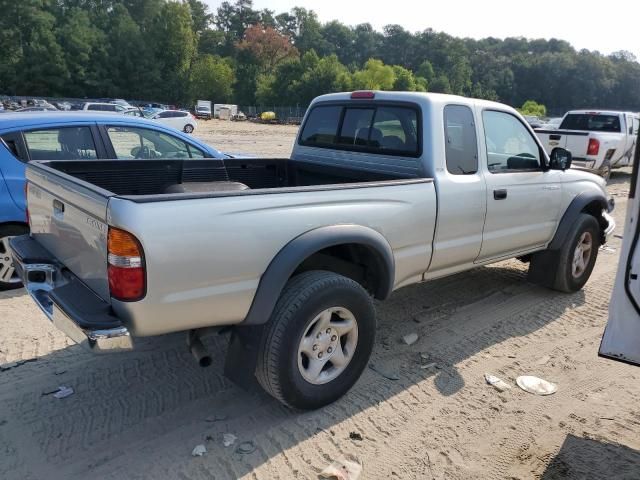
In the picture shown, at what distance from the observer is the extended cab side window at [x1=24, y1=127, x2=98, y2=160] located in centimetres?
517

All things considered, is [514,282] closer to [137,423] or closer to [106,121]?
[137,423]

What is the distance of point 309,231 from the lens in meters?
3.10

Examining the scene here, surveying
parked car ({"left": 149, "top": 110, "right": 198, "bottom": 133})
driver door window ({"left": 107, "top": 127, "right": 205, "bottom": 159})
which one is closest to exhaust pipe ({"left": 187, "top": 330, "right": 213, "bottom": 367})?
driver door window ({"left": 107, "top": 127, "right": 205, "bottom": 159})

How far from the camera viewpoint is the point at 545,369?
4.04 metres

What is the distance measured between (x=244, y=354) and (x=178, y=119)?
3438cm

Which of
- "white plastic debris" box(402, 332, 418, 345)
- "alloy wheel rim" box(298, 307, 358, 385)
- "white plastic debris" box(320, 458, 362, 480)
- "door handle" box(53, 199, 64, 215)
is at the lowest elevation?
"white plastic debris" box(320, 458, 362, 480)

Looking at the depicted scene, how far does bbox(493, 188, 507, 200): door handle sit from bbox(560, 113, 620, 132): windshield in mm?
11843

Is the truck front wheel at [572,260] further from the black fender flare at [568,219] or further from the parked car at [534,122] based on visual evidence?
the parked car at [534,122]

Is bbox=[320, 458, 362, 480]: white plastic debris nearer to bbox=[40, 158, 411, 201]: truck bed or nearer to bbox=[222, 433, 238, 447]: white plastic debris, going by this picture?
bbox=[222, 433, 238, 447]: white plastic debris

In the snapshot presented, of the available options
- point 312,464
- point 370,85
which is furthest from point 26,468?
point 370,85

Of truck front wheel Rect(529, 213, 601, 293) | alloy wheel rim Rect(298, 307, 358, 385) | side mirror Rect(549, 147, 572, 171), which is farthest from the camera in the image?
truck front wheel Rect(529, 213, 601, 293)

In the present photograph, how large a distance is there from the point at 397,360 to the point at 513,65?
14580cm

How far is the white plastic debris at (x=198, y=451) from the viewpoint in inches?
116

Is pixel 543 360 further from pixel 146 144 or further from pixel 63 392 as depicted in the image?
pixel 146 144
